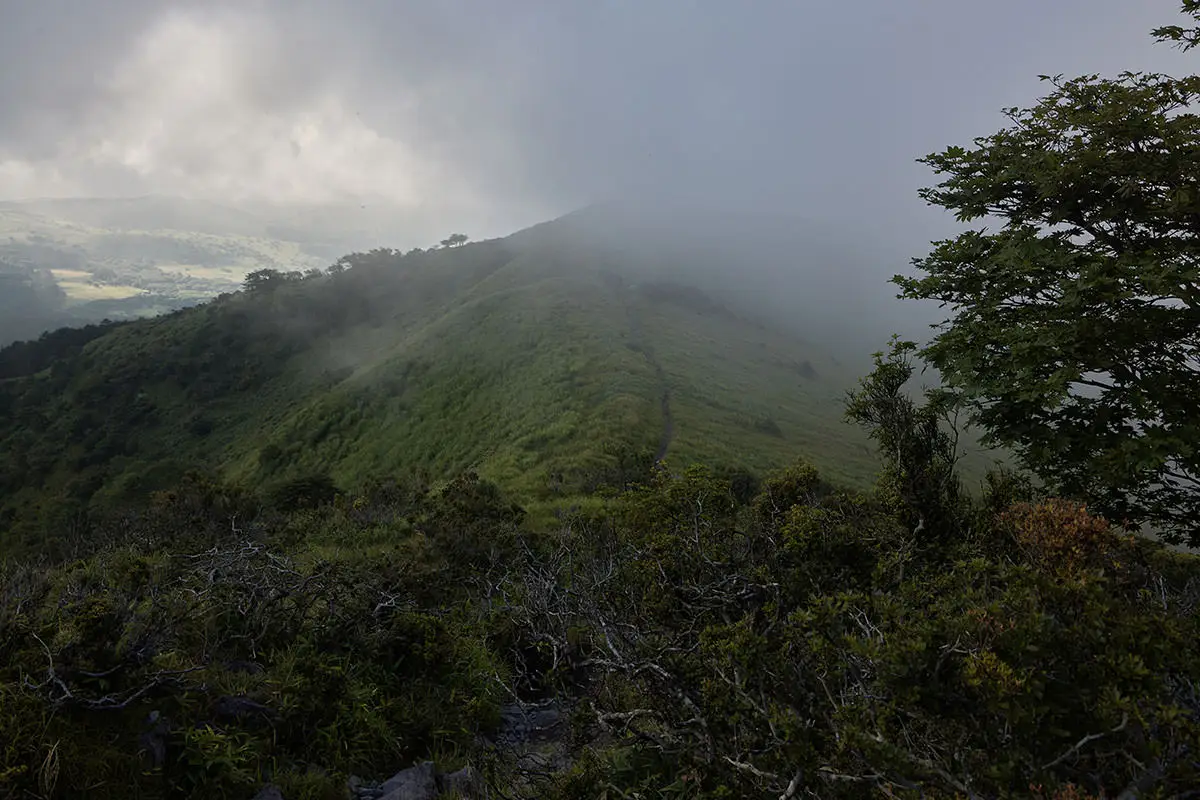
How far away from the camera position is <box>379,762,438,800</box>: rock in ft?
16.4

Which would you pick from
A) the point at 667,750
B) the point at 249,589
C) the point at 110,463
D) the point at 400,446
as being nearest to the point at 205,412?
the point at 110,463

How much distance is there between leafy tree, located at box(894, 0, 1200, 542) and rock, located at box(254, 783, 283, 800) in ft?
31.4

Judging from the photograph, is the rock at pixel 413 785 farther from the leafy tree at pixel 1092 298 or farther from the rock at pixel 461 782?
the leafy tree at pixel 1092 298

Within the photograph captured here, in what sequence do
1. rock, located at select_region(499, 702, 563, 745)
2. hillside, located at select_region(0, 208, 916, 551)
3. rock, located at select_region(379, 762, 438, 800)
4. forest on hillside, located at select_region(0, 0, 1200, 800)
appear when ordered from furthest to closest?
1. hillside, located at select_region(0, 208, 916, 551)
2. rock, located at select_region(499, 702, 563, 745)
3. rock, located at select_region(379, 762, 438, 800)
4. forest on hillside, located at select_region(0, 0, 1200, 800)

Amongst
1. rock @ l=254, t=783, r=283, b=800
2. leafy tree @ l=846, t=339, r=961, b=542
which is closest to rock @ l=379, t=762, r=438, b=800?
rock @ l=254, t=783, r=283, b=800

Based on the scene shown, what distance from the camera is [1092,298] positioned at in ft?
26.9

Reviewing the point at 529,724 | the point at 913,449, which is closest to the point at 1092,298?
the point at 913,449

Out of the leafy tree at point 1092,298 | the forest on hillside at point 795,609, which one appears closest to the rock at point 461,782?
the forest on hillside at point 795,609

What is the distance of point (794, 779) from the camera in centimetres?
313

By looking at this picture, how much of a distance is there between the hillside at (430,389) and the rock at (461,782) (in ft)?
48.2

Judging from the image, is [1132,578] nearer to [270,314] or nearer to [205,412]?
[205,412]

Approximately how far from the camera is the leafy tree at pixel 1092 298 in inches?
317

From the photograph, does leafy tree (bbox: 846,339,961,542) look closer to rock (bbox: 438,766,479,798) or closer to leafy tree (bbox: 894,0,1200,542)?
leafy tree (bbox: 894,0,1200,542)

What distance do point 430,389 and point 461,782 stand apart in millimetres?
37367
